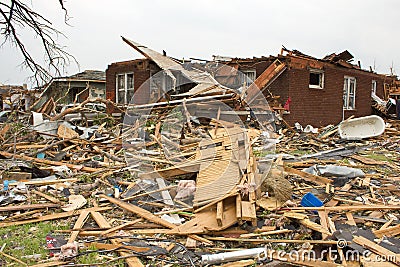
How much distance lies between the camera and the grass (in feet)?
13.0

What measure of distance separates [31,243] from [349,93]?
17926 millimetres

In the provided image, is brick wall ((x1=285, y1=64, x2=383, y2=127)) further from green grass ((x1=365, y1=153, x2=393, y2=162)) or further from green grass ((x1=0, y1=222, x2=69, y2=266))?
green grass ((x1=0, y1=222, x2=69, y2=266))

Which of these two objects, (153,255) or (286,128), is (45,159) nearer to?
(153,255)

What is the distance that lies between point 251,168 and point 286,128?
939 centimetres

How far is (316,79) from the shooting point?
17.0 m

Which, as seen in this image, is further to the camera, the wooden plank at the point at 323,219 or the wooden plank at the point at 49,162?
the wooden plank at the point at 49,162

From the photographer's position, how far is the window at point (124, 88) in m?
18.1

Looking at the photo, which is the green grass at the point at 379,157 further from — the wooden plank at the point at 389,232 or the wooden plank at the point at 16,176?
the wooden plank at the point at 16,176

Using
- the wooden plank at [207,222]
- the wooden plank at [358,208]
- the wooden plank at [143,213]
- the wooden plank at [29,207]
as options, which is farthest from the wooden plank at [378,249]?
the wooden plank at [29,207]

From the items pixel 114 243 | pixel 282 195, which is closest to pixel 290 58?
pixel 282 195

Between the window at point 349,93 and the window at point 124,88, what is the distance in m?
11.1

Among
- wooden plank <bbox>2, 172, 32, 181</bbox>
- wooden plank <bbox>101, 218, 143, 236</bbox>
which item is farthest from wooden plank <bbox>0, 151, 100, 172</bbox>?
wooden plank <bbox>101, 218, 143, 236</bbox>

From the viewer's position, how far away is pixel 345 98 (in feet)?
60.8

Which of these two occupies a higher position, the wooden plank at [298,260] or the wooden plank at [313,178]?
the wooden plank at [313,178]
